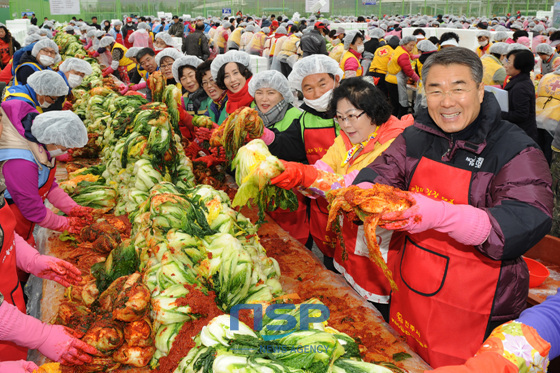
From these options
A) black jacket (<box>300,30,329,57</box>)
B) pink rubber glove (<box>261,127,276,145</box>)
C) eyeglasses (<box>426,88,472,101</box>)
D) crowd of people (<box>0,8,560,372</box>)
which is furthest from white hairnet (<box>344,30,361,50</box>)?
eyeglasses (<box>426,88,472,101</box>)

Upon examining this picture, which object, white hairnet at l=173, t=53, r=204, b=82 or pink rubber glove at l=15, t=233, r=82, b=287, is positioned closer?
pink rubber glove at l=15, t=233, r=82, b=287

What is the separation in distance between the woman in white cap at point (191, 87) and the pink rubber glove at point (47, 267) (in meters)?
2.94

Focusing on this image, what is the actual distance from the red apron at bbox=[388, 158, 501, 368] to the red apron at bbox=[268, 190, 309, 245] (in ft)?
5.07

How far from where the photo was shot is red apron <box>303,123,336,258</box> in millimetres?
3326

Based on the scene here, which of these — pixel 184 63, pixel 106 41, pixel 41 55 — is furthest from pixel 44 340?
pixel 106 41

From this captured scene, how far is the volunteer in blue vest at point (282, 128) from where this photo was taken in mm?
3412

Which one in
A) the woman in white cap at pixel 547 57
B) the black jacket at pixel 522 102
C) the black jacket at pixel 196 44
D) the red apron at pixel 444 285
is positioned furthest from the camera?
the black jacket at pixel 196 44

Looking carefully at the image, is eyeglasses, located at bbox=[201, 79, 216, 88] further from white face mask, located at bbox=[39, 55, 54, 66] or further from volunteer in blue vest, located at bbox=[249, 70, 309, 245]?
white face mask, located at bbox=[39, 55, 54, 66]

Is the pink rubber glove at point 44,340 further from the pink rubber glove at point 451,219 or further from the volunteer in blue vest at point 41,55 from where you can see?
the volunteer in blue vest at point 41,55

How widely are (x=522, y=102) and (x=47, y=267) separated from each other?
20.5 feet

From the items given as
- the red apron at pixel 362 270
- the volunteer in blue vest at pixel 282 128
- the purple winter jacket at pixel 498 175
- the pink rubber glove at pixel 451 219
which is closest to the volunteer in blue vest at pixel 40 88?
the volunteer in blue vest at pixel 282 128

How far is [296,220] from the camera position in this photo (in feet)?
12.2

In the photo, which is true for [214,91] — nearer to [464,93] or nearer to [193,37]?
[464,93]

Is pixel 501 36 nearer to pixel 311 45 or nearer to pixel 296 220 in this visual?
pixel 311 45
